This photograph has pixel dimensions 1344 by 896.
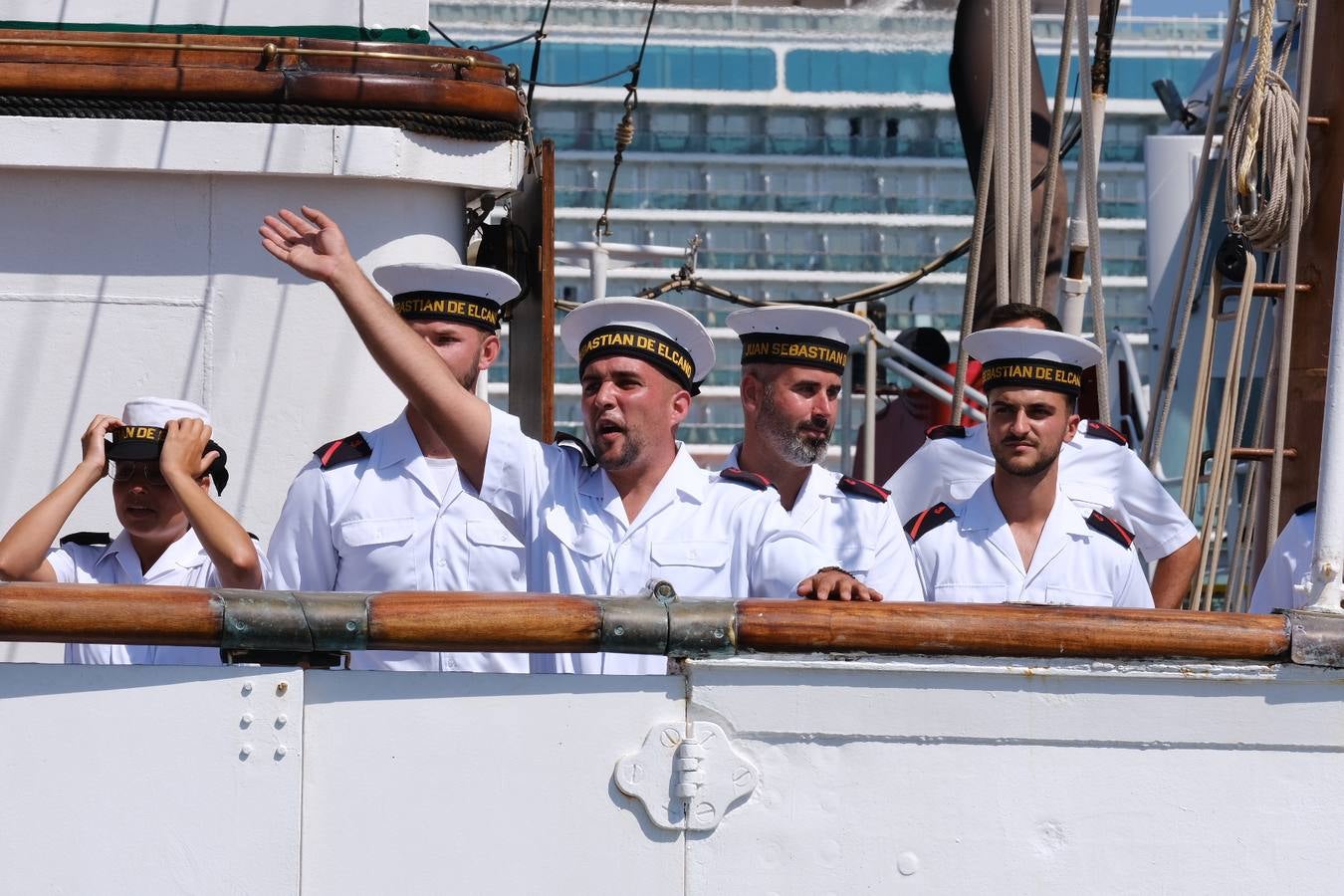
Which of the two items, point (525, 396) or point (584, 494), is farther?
point (525, 396)

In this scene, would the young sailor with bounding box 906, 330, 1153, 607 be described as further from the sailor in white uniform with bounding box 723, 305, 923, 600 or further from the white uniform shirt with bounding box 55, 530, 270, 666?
the white uniform shirt with bounding box 55, 530, 270, 666

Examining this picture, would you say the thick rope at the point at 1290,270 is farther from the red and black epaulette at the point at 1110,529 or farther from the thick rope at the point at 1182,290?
the red and black epaulette at the point at 1110,529

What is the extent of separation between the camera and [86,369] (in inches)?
141

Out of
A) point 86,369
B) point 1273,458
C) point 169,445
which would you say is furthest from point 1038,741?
point 86,369

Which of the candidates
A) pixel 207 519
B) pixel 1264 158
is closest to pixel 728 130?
pixel 1264 158

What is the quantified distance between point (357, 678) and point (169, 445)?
81 cm

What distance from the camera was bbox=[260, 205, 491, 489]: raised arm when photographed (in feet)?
8.43

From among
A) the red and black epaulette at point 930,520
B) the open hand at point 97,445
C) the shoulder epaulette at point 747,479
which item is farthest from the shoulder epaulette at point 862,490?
the open hand at point 97,445

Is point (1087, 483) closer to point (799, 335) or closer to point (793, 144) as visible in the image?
point (799, 335)

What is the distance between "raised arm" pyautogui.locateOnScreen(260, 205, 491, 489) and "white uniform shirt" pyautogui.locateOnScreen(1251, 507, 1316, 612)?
1605 millimetres

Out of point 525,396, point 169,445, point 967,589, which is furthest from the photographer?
point 525,396

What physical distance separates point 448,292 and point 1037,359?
43.1 inches

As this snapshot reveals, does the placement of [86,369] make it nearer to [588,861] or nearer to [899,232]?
[588,861]

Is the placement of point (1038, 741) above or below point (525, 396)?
below
